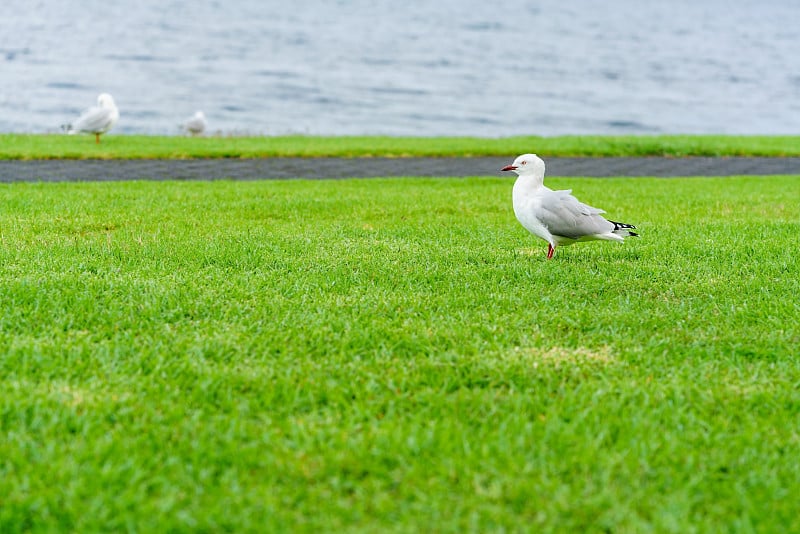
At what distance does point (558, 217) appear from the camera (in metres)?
5.55

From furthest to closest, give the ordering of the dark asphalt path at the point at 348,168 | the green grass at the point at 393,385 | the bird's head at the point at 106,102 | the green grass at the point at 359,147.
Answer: the bird's head at the point at 106,102
the green grass at the point at 359,147
the dark asphalt path at the point at 348,168
the green grass at the point at 393,385

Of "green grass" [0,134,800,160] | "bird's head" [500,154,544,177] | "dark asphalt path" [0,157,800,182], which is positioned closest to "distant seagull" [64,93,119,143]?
"green grass" [0,134,800,160]

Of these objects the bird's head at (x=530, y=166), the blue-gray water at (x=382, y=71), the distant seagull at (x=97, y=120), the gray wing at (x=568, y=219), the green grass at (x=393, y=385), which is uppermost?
the blue-gray water at (x=382, y=71)

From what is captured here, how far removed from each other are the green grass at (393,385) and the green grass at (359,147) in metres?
7.80

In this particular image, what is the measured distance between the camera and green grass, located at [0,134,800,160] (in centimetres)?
1392

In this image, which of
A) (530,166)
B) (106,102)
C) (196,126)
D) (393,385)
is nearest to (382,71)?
(196,126)

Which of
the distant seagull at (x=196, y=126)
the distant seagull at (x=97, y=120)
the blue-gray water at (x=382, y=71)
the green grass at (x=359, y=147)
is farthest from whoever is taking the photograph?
the blue-gray water at (x=382, y=71)

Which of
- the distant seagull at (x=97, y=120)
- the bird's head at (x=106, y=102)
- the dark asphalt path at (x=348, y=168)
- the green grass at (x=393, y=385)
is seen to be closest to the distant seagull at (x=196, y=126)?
the bird's head at (x=106, y=102)

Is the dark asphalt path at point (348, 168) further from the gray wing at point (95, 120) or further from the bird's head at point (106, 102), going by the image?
the bird's head at point (106, 102)

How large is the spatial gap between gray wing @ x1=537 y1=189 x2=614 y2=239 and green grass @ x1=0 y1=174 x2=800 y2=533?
0.28 meters

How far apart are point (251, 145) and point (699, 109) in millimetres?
26637

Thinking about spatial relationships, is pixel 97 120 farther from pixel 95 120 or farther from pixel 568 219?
pixel 568 219

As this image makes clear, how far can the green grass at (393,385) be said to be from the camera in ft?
8.96

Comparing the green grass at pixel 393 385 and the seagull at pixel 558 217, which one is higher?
the seagull at pixel 558 217
